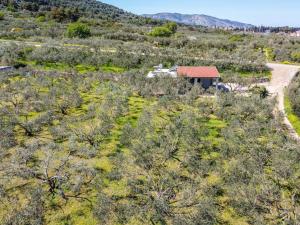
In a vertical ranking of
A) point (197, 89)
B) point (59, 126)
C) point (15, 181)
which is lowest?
point (15, 181)

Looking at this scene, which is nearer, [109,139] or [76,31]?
[109,139]

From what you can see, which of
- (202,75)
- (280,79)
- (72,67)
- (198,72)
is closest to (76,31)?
(72,67)

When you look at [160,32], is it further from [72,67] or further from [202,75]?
[202,75]

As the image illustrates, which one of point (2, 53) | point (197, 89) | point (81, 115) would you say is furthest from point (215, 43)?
point (81, 115)

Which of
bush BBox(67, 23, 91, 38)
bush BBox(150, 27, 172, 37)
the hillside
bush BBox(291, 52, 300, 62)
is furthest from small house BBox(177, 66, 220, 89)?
bush BBox(150, 27, 172, 37)

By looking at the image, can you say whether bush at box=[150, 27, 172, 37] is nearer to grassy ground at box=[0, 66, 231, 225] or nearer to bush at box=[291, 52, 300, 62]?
bush at box=[291, 52, 300, 62]

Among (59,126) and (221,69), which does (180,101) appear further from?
(221,69)

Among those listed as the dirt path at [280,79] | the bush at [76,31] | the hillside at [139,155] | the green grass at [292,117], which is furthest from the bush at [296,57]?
the bush at [76,31]

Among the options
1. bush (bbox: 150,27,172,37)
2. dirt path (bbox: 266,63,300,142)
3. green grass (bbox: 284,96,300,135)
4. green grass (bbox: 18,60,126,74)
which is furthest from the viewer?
bush (bbox: 150,27,172,37)

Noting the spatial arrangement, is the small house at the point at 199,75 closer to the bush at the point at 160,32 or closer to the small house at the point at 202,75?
the small house at the point at 202,75
